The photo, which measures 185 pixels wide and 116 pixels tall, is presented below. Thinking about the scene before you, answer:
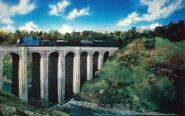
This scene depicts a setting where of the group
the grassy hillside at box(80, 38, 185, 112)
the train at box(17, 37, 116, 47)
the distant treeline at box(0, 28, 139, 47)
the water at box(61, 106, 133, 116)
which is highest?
the distant treeline at box(0, 28, 139, 47)

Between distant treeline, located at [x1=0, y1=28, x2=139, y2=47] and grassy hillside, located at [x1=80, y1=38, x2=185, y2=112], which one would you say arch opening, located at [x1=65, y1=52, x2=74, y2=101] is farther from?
distant treeline, located at [x1=0, y1=28, x2=139, y2=47]

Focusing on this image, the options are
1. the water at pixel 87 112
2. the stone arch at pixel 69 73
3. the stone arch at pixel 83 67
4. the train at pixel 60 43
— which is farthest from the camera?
the stone arch at pixel 83 67

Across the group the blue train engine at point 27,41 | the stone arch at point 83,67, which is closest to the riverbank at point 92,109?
the stone arch at point 83,67

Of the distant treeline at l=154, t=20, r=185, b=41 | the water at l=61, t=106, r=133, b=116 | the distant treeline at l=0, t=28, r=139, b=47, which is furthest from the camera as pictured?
the distant treeline at l=154, t=20, r=185, b=41

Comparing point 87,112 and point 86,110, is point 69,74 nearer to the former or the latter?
point 86,110

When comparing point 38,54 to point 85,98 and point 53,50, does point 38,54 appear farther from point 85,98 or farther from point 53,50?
point 85,98

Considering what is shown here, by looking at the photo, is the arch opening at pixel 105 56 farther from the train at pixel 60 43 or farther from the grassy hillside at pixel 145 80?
the grassy hillside at pixel 145 80

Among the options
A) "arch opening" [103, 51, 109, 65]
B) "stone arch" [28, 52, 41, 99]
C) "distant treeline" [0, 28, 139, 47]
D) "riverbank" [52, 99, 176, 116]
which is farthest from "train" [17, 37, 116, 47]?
"riverbank" [52, 99, 176, 116]
